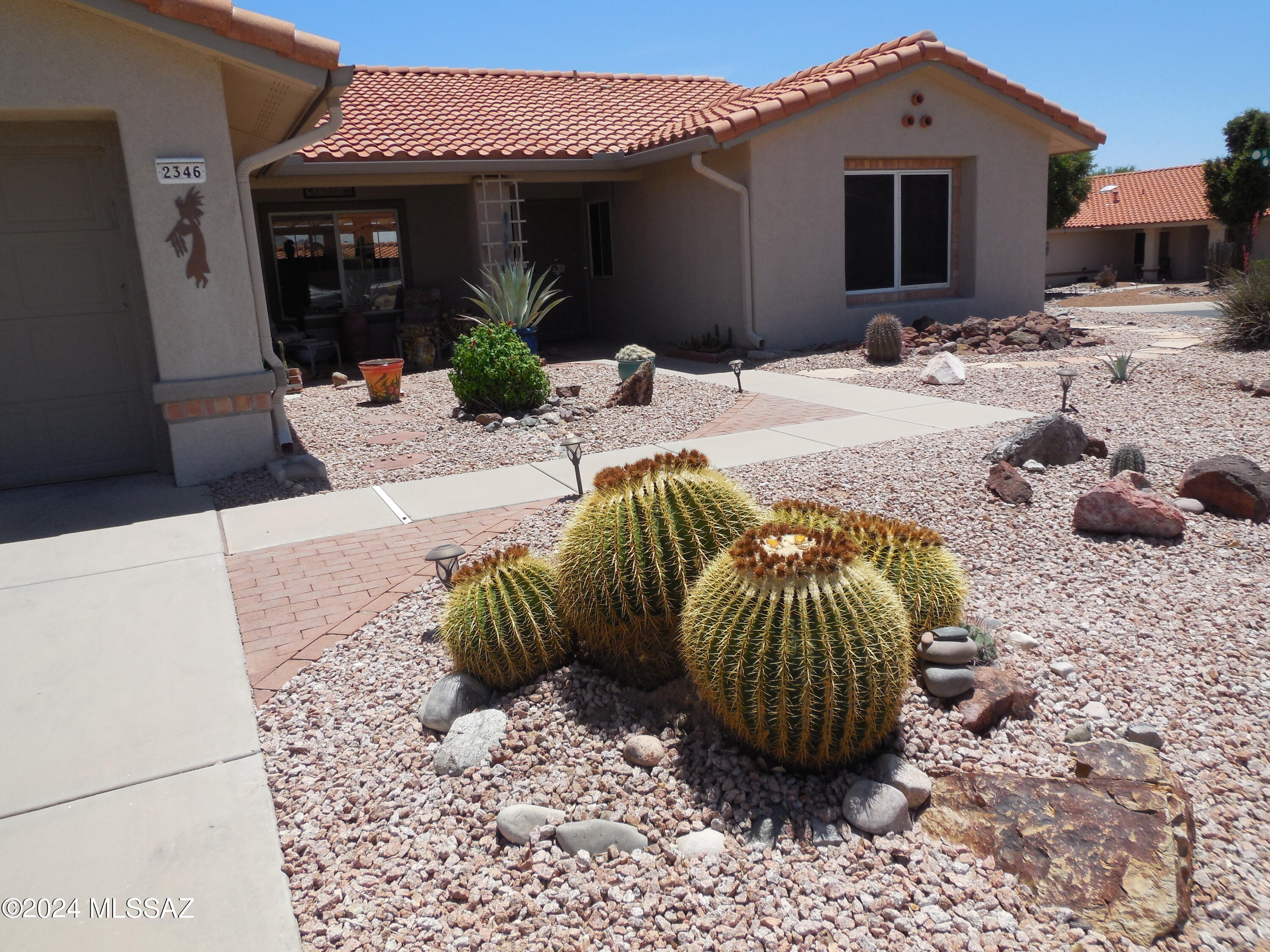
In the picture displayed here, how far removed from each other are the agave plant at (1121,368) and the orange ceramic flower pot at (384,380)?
7.96m

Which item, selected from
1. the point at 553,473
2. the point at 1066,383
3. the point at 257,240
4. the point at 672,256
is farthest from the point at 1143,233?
the point at 257,240

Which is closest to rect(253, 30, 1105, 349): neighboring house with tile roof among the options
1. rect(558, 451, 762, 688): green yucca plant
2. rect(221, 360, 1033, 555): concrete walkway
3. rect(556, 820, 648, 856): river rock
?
rect(221, 360, 1033, 555): concrete walkway

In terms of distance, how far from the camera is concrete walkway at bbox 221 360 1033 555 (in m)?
6.50

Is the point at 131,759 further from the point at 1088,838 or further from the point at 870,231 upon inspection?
the point at 870,231

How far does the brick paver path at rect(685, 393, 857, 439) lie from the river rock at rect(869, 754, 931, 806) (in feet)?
18.2

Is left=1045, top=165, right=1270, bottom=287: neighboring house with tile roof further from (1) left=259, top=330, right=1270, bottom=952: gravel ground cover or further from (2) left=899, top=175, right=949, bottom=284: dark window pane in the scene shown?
(1) left=259, top=330, right=1270, bottom=952: gravel ground cover

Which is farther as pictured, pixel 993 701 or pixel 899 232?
pixel 899 232

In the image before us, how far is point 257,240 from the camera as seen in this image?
25.5 ft

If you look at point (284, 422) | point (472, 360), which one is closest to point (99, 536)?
point (284, 422)

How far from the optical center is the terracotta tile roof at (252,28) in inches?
258

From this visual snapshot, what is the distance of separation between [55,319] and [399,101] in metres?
9.61

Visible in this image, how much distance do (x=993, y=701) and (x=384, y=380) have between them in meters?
8.74

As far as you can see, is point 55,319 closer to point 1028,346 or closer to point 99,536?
point 99,536

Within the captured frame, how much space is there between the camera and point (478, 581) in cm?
399
